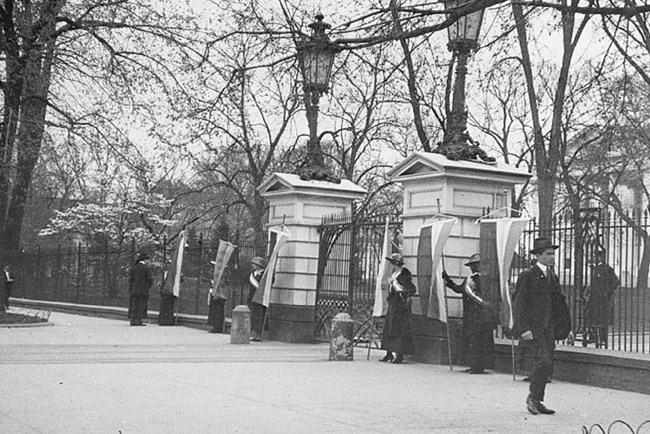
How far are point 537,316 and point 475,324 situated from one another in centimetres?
364

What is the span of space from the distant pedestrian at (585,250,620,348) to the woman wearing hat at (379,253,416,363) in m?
2.84

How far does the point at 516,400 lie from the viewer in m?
10.6

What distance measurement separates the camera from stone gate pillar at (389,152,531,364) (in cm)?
1438

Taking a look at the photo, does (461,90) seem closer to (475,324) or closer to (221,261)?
(475,324)

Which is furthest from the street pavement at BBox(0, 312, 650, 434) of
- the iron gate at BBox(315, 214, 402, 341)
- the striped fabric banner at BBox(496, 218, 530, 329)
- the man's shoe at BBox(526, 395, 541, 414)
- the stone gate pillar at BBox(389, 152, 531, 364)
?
the iron gate at BBox(315, 214, 402, 341)

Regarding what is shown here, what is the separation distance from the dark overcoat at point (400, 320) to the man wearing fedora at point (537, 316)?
14.4 ft

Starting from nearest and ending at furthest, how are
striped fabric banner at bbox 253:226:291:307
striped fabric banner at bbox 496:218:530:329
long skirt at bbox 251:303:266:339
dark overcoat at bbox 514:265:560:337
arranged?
dark overcoat at bbox 514:265:560:337
striped fabric banner at bbox 496:218:530:329
striped fabric banner at bbox 253:226:291:307
long skirt at bbox 251:303:266:339

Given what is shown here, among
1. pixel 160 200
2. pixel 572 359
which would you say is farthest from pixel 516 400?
pixel 160 200

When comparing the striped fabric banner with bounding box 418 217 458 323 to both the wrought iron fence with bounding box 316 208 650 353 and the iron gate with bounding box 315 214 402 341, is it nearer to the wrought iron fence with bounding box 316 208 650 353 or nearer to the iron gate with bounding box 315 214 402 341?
the wrought iron fence with bounding box 316 208 650 353

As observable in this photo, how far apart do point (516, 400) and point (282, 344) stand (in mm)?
7942

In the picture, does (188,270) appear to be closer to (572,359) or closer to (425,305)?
(425,305)

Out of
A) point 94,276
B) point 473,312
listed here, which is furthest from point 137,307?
point 473,312

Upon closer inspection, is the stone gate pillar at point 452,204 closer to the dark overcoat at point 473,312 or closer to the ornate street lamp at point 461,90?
the ornate street lamp at point 461,90

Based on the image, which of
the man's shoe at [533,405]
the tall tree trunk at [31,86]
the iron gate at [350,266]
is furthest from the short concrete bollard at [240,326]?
the man's shoe at [533,405]
